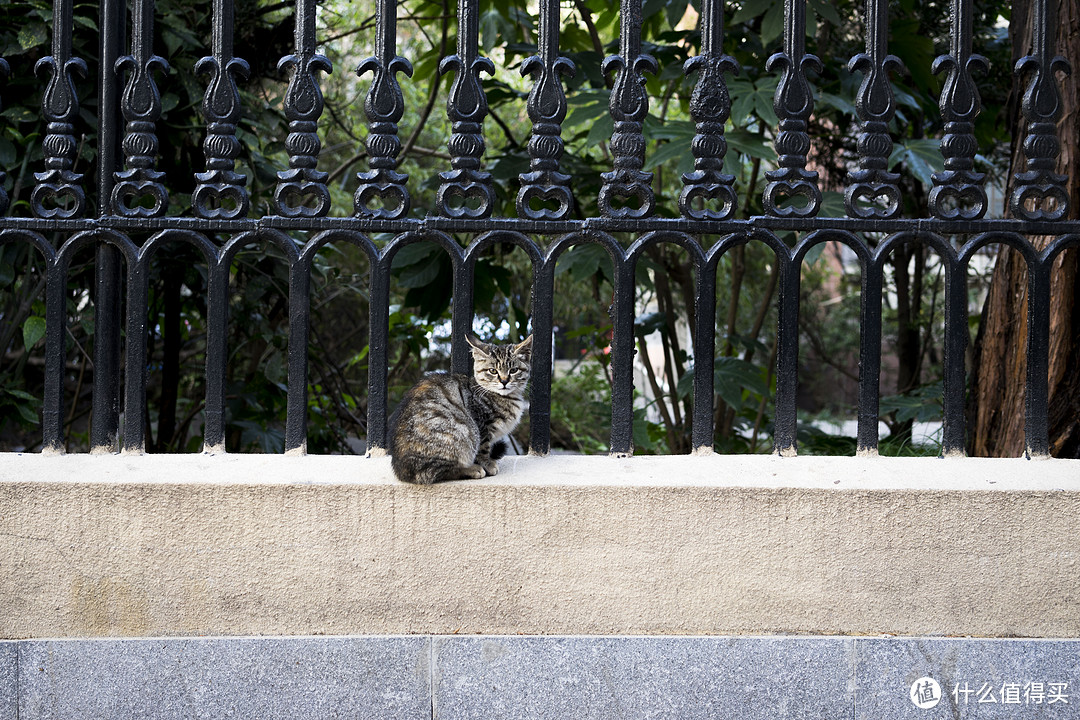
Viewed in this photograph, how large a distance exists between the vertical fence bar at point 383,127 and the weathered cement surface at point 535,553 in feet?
2.86

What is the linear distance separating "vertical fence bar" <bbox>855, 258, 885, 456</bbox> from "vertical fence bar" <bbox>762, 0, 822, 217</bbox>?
0.90 feet

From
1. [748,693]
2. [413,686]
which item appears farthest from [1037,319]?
[413,686]

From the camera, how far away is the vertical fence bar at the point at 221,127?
2.81m

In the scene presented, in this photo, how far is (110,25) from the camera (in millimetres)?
2840

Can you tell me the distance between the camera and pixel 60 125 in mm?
Result: 2836

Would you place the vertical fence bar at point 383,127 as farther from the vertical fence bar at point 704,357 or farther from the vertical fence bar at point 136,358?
the vertical fence bar at point 704,357

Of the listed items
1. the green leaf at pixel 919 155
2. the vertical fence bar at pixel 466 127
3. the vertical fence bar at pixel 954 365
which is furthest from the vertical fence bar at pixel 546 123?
the green leaf at pixel 919 155

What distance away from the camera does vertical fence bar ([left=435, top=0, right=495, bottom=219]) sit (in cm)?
282

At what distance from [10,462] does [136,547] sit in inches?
19.5

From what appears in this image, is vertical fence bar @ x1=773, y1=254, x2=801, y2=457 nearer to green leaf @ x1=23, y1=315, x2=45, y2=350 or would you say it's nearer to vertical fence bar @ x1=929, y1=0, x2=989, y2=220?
vertical fence bar @ x1=929, y1=0, x2=989, y2=220

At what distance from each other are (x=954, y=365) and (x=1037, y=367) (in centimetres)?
26

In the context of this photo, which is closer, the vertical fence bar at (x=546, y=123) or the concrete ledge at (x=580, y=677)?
the concrete ledge at (x=580, y=677)

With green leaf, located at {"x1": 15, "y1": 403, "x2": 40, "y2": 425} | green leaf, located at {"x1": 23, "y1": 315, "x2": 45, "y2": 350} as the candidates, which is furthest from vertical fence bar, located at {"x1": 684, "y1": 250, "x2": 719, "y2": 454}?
green leaf, located at {"x1": 15, "y1": 403, "x2": 40, "y2": 425}

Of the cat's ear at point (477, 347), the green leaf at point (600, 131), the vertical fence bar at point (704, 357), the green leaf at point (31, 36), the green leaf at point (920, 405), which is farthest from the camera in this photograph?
the green leaf at point (920, 405)
